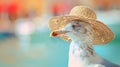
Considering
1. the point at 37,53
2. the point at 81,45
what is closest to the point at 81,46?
the point at 81,45

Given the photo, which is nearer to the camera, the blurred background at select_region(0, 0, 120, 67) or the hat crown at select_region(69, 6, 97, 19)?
the hat crown at select_region(69, 6, 97, 19)

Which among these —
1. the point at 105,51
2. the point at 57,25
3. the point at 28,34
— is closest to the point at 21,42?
the point at 28,34

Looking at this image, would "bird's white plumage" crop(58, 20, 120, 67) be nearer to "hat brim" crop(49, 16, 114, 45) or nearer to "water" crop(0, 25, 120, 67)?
"hat brim" crop(49, 16, 114, 45)

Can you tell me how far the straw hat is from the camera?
528 millimetres

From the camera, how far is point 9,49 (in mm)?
1141

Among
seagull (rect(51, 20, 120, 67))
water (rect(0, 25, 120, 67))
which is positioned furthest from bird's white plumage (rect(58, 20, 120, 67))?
water (rect(0, 25, 120, 67))

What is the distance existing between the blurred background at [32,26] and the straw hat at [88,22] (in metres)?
0.53

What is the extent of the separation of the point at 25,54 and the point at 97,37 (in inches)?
24.0

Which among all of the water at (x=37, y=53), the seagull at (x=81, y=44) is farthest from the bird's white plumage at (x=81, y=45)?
the water at (x=37, y=53)

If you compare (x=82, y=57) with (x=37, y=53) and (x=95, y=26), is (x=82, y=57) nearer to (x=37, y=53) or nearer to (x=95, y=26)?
(x=95, y=26)

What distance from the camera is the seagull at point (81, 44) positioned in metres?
0.53

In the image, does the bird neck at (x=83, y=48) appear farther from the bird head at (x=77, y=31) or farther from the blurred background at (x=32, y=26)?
the blurred background at (x=32, y=26)

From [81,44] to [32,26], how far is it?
2.04 ft

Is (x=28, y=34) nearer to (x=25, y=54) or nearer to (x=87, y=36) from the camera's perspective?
(x=25, y=54)
